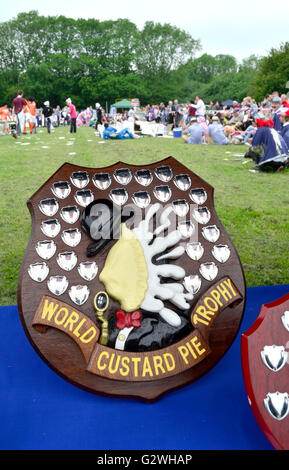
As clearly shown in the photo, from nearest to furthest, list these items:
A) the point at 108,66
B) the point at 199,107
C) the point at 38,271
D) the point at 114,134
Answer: the point at 38,271 → the point at 114,134 → the point at 199,107 → the point at 108,66

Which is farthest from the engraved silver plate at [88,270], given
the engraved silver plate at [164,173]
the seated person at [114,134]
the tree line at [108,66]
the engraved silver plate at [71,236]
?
the seated person at [114,134]

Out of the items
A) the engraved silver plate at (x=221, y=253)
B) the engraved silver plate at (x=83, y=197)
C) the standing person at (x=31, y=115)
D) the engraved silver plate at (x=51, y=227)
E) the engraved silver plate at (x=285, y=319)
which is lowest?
the engraved silver plate at (x=285, y=319)

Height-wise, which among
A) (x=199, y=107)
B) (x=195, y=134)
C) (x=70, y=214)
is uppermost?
(x=199, y=107)

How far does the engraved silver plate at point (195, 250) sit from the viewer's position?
1.94 meters

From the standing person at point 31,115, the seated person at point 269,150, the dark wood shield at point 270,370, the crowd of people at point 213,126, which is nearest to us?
the dark wood shield at point 270,370

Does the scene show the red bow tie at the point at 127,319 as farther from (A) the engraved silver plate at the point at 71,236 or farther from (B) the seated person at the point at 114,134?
(B) the seated person at the point at 114,134

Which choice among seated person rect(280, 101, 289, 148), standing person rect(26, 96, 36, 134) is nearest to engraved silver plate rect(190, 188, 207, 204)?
seated person rect(280, 101, 289, 148)

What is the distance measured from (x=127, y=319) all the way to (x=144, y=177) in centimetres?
70

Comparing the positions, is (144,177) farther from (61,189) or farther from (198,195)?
(61,189)

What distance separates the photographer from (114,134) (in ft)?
45.0

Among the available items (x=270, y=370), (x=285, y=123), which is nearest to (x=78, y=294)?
(x=270, y=370)

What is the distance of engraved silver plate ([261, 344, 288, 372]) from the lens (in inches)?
56.8

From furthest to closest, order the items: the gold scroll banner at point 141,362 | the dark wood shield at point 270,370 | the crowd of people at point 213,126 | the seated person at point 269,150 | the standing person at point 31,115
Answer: the standing person at point 31,115, the crowd of people at point 213,126, the seated person at point 269,150, the gold scroll banner at point 141,362, the dark wood shield at point 270,370

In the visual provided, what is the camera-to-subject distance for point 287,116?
8.35 m
